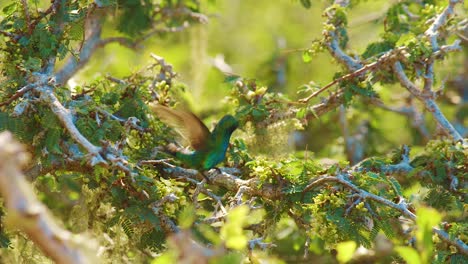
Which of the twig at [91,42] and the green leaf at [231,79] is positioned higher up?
the green leaf at [231,79]

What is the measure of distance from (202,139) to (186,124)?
13 cm

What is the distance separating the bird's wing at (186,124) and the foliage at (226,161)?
0.13 meters

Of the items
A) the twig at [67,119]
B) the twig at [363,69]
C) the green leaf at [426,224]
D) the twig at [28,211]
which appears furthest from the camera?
the twig at [363,69]

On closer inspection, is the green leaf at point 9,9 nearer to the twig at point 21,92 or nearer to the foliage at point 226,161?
the foliage at point 226,161

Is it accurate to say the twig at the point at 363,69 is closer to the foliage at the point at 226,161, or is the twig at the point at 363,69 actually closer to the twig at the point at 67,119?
the foliage at the point at 226,161

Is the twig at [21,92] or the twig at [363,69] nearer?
the twig at [21,92]

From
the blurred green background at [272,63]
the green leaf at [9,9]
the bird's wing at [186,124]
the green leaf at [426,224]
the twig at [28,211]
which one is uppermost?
the twig at [28,211]

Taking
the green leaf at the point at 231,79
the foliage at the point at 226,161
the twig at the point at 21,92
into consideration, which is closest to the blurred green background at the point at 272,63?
the green leaf at the point at 231,79

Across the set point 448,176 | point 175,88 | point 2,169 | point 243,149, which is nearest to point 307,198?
point 243,149

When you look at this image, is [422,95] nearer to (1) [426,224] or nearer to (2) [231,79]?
(2) [231,79]

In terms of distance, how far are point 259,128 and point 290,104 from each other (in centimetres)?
24

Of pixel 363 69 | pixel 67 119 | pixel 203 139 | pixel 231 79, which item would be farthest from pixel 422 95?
pixel 67 119

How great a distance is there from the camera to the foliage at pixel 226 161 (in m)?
3.26

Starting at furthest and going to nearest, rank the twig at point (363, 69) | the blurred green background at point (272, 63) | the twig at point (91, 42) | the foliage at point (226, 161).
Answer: the blurred green background at point (272, 63), the twig at point (91, 42), the twig at point (363, 69), the foliage at point (226, 161)
